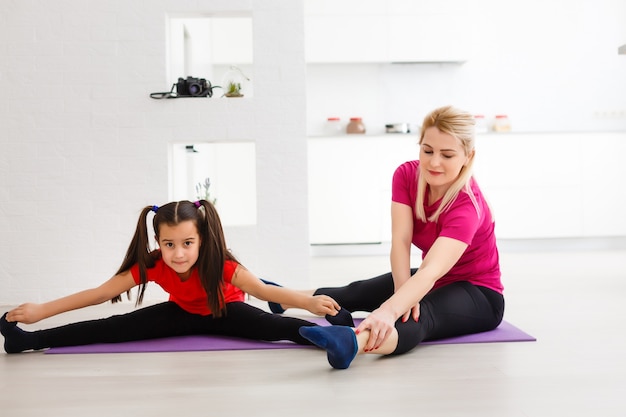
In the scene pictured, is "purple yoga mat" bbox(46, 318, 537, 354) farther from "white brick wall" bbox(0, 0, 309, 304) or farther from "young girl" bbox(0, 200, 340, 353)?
"white brick wall" bbox(0, 0, 309, 304)

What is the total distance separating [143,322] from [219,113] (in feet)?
5.21

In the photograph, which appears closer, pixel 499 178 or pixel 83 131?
pixel 83 131

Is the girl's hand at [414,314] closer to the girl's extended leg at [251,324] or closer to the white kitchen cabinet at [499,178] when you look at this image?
the girl's extended leg at [251,324]

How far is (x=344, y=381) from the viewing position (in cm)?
205

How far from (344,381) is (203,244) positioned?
81cm

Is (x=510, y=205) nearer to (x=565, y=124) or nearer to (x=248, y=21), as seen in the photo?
(x=565, y=124)

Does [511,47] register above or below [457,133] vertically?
above

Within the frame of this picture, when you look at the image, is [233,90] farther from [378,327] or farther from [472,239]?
[378,327]

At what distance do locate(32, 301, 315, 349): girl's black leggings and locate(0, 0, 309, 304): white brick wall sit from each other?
4.19ft

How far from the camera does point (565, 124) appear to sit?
7.34 metres

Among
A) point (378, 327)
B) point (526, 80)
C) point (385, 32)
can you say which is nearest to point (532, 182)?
point (526, 80)

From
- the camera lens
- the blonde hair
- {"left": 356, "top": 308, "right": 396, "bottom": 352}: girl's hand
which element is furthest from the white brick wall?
{"left": 356, "top": 308, "right": 396, "bottom": 352}: girl's hand

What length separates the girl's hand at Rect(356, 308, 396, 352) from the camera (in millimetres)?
2162

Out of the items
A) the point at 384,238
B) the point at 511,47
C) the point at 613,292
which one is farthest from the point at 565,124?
the point at 613,292
